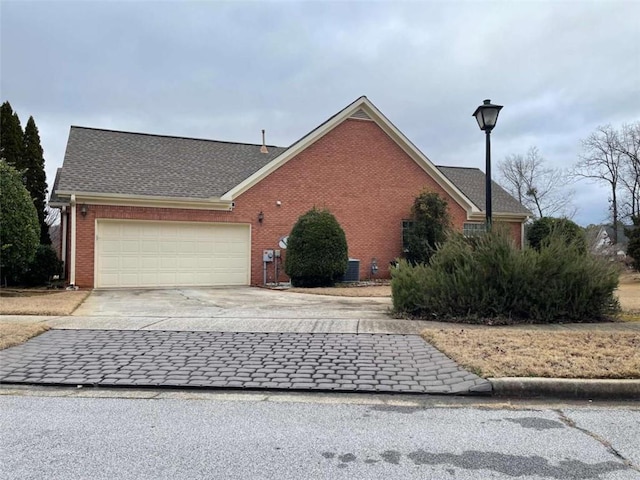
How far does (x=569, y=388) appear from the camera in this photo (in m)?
5.06

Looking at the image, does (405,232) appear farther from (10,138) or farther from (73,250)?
(10,138)

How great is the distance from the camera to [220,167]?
19.3 meters

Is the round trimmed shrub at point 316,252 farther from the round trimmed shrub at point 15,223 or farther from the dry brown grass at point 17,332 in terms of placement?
the dry brown grass at point 17,332

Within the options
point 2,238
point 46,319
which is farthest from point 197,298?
point 2,238

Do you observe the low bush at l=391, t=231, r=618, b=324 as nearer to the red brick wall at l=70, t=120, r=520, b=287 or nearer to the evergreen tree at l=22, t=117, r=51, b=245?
the red brick wall at l=70, t=120, r=520, b=287

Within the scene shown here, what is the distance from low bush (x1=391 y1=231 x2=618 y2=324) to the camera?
8.77m

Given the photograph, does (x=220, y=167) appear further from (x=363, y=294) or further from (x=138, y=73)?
(x=363, y=294)

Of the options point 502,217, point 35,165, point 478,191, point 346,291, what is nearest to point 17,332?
point 346,291

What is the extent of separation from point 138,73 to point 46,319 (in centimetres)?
1055

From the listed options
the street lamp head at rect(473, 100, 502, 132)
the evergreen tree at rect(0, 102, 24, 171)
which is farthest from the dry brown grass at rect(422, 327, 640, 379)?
the evergreen tree at rect(0, 102, 24, 171)

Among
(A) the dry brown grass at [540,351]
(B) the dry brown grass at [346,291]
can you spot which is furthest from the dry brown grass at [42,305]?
(A) the dry brown grass at [540,351]

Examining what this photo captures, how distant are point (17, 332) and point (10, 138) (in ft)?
50.7

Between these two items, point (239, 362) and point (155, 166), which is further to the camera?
point (155, 166)

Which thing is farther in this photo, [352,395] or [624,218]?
[624,218]
